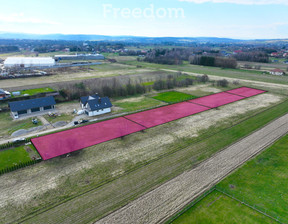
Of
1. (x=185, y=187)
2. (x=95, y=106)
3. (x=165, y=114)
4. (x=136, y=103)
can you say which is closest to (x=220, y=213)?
(x=185, y=187)

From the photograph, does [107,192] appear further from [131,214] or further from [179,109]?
[179,109]

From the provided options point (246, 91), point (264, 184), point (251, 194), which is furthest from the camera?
point (246, 91)

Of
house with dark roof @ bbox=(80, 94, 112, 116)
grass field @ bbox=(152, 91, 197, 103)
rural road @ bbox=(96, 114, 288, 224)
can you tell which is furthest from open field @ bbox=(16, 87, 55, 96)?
rural road @ bbox=(96, 114, 288, 224)

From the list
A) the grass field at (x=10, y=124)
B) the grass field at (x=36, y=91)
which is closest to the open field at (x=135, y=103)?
the grass field at (x=10, y=124)

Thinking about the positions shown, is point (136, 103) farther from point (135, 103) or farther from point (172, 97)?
point (172, 97)

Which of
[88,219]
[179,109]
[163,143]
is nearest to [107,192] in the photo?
[88,219]

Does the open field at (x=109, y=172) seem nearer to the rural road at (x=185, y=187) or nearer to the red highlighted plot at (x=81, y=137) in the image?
the rural road at (x=185, y=187)
